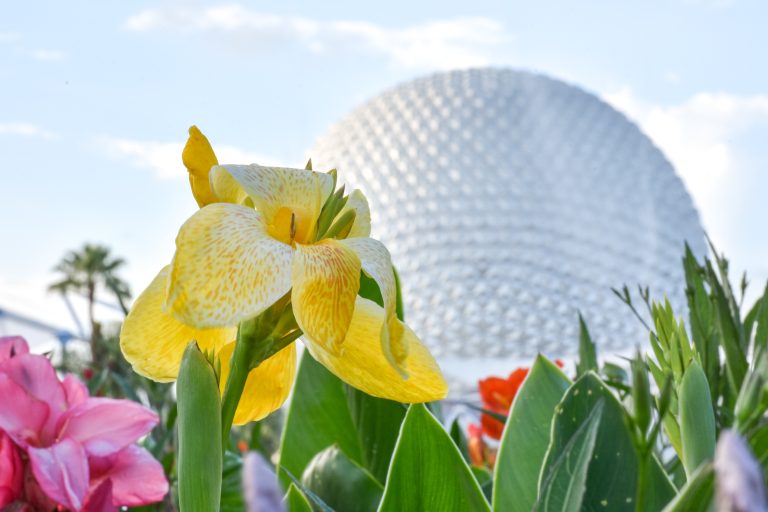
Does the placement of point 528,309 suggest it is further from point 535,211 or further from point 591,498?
point 591,498

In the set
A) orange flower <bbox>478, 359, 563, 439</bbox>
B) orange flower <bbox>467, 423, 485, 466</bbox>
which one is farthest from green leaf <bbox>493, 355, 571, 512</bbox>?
orange flower <bbox>467, 423, 485, 466</bbox>

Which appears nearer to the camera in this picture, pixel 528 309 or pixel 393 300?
pixel 393 300

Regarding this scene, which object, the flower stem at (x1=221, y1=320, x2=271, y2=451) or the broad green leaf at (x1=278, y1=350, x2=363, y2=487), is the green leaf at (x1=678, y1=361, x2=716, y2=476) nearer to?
the flower stem at (x1=221, y1=320, x2=271, y2=451)

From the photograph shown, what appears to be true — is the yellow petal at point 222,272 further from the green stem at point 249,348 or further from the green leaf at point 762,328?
the green leaf at point 762,328

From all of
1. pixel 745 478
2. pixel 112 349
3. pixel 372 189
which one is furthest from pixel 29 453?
pixel 372 189

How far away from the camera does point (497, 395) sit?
2.73ft

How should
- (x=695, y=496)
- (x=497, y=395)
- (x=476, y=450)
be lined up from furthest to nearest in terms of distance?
(x=476, y=450)
(x=497, y=395)
(x=695, y=496)

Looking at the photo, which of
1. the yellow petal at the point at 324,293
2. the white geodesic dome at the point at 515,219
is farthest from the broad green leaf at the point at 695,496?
the white geodesic dome at the point at 515,219

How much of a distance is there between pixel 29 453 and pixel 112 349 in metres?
0.47

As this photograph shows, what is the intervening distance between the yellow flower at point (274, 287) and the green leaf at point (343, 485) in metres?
0.08

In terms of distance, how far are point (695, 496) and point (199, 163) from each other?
0.58 ft

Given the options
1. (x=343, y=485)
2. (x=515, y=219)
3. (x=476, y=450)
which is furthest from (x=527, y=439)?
(x=515, y=219)

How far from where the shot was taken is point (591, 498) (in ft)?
0.89

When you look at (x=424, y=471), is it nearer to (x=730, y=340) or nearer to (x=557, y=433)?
(x=557, y=433)
